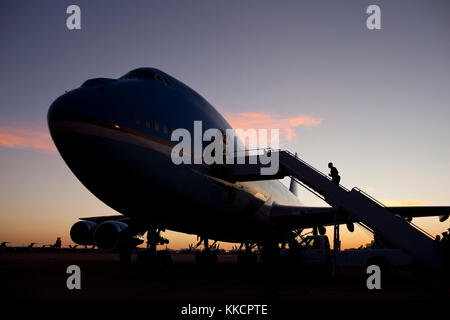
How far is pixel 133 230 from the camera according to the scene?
14.6 metres

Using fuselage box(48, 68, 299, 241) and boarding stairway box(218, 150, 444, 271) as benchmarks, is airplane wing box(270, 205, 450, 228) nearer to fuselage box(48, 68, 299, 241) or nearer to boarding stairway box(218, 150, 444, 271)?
boarding stairway box(218, 150, 444, 271)

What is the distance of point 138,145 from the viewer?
9.94 metres

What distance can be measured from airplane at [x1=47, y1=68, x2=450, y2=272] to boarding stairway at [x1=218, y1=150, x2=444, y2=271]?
47.8 inches

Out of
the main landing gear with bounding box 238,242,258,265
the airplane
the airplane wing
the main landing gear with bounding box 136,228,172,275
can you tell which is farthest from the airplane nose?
the main landing gear with bounding box 238,242,258,265

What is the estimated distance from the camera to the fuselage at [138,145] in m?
9.47

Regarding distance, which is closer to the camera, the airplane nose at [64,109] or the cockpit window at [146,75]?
the airplane nose at [64,109]

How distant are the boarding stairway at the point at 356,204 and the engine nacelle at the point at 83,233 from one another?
297 inches

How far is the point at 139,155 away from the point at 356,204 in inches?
313

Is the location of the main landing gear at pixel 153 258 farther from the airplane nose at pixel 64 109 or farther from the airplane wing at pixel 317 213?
the airplane wing at pixel 317 213

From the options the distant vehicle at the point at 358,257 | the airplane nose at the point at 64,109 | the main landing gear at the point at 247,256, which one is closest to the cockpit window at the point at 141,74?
the airplane nose at the point at 64,109

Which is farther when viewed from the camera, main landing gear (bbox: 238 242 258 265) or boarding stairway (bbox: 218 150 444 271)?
main landing gear (bbox: 238 242 258 265)

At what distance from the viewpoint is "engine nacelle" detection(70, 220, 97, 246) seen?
16.7 meters

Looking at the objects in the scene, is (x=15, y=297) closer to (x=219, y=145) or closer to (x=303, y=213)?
(x=219, y=145)
